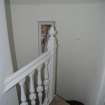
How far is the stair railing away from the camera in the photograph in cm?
100

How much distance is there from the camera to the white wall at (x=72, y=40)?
151 centimetres

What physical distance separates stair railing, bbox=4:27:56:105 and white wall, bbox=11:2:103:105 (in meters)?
0.24

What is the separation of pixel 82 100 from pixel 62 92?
0.34 metres

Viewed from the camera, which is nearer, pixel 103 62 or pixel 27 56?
pixel 103 62

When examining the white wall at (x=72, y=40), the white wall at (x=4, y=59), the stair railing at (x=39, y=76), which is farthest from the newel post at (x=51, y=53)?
the white wall at (x=4, y=59)

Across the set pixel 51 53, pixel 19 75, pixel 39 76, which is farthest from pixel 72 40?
pixel 19 75

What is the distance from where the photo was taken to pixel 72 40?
1.64 m

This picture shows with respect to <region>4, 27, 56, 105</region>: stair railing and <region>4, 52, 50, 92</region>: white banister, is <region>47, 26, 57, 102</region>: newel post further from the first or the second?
<region>4, 52, 50, 92</region>: white banister

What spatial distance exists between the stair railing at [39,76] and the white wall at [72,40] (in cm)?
24

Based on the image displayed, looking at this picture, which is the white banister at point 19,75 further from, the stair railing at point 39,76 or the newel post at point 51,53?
the newel post at point 51,53

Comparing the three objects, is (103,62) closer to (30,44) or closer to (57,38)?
(57,38)

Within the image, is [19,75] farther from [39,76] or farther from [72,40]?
[72,40]

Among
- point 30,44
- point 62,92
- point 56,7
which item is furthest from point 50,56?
point 62,92

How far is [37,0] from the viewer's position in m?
1.51
